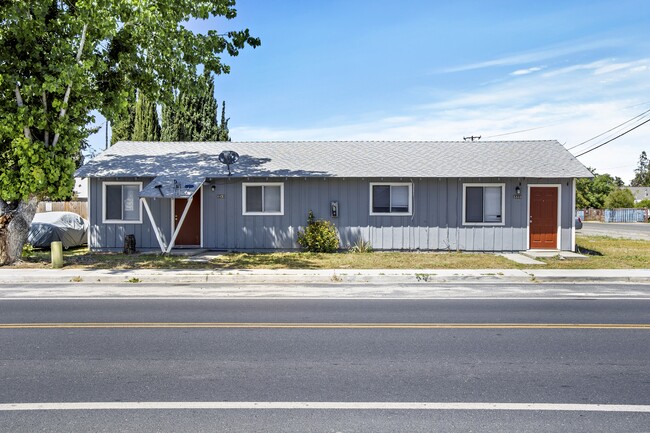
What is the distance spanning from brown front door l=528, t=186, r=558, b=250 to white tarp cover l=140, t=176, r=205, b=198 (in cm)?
1210

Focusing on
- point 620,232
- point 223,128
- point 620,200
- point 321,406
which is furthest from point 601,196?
point 321,406

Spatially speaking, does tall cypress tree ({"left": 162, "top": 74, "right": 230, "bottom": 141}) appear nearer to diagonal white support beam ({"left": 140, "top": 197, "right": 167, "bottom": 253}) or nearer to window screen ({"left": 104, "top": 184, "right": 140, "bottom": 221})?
window screen ({"left": 104, "top": 184, "right": 140, "bottom": 221})

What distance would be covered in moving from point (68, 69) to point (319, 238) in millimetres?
9669

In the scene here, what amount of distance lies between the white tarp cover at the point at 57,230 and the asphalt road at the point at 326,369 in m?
12.3

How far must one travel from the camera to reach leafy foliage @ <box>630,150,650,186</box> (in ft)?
403

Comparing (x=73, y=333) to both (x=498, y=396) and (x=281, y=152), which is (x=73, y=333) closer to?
(x=498, y=396)

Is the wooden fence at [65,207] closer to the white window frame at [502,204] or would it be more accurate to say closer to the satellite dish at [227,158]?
the satellite dish at [227,158]

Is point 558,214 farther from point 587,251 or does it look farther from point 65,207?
point 65,207

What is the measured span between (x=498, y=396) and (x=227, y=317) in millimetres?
5001

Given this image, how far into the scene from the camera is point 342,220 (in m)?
20.3

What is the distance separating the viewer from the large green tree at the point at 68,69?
1410 cm

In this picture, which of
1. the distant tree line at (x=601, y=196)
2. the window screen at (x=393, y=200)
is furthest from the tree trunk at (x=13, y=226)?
the distant tree line at (x=601, y=196)

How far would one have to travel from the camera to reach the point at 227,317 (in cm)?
898

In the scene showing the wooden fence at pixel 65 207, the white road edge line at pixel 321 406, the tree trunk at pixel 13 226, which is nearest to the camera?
the white road edge line at pixel 321 406
